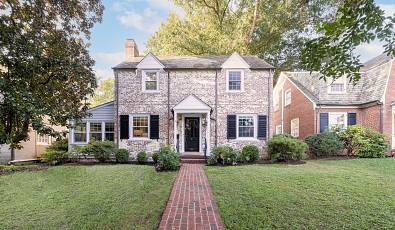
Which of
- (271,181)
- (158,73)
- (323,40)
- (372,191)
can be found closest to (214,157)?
(271,181)

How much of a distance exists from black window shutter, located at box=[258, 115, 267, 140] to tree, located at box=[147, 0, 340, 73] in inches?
406

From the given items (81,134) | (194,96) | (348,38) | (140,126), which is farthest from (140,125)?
(348,38)

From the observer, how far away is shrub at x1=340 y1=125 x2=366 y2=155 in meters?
16.0

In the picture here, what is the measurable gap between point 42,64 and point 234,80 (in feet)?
36.0

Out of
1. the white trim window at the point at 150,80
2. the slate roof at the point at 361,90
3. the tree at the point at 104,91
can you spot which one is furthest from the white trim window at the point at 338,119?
the tree at the point at 104,91

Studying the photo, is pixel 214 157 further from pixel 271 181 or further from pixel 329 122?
pixel 329 122

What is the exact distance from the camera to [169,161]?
11.8m

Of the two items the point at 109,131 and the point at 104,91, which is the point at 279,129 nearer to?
the point at 109,131

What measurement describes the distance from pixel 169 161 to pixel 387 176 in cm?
827

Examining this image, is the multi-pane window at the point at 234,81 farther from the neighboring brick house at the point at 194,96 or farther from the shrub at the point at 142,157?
the shrub at the point at 142,157

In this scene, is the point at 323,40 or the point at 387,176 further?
the point at 387,176

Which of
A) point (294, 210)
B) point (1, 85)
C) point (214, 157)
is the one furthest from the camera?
point (214, 157)

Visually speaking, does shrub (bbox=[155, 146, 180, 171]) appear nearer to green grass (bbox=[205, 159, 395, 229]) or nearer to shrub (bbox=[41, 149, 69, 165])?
green grass (bbox=[205, 159, 395, 229])

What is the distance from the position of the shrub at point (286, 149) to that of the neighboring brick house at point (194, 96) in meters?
1.47
